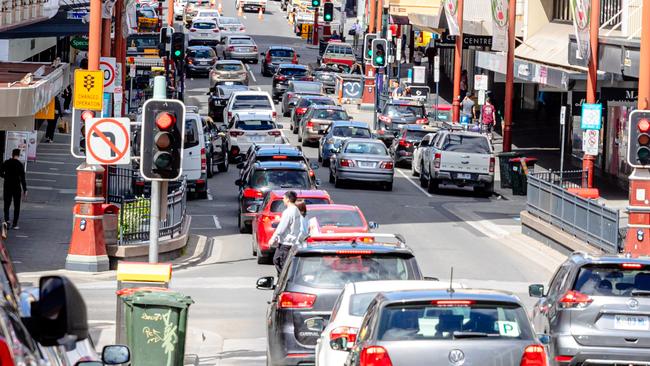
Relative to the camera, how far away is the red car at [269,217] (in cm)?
2697

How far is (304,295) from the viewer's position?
14719 millimetres

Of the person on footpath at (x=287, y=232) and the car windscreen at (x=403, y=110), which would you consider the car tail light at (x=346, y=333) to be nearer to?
the person on footpath at (x=287, y=232)

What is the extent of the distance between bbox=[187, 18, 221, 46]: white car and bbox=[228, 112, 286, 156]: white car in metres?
46.0

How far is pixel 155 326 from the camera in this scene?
15664mm

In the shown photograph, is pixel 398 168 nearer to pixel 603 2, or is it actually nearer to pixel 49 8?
pixel 603 2

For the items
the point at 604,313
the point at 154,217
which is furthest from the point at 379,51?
the point at 604,313

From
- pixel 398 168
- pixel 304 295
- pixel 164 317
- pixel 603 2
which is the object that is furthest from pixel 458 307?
pixel 603 2

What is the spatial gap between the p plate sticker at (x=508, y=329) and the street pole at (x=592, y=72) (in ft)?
75.0

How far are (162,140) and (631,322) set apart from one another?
5286 millimetres

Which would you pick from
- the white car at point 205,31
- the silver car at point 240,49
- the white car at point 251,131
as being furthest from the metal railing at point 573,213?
the white car at point 205,31

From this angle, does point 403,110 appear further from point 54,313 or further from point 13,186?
point 54,313

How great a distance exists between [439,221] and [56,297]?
102ft

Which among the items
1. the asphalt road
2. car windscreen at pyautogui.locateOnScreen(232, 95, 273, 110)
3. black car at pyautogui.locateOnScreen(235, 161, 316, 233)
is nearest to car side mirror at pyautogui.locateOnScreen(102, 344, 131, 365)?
the asphalt road

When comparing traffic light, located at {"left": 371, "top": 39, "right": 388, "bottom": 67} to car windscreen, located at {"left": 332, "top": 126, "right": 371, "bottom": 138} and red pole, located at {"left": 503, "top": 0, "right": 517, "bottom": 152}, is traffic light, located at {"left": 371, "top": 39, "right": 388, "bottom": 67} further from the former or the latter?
car windscreen, located at {"left": 332, "top": 126, "right": 371, "bottom": 138}
